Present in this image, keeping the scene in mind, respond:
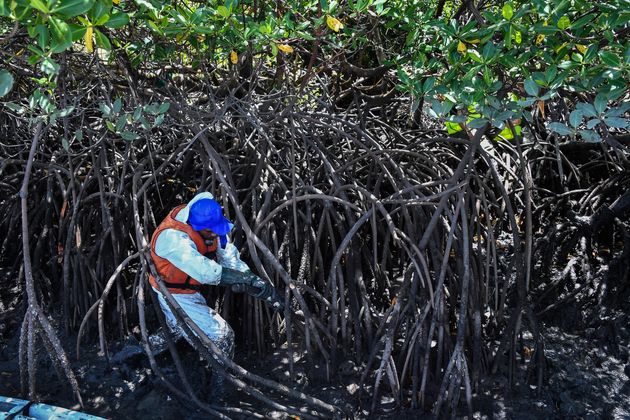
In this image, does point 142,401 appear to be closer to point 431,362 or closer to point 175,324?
point 175,324

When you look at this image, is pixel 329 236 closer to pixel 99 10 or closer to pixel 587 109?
pixel 587 109

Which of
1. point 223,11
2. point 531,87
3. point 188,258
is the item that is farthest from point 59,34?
point 531,87

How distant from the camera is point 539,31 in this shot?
2.95 m

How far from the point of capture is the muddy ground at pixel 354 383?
399 cm

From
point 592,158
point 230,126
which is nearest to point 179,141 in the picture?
point 230,126

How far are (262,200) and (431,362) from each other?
1.49m

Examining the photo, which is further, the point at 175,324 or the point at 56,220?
the point at 56,220

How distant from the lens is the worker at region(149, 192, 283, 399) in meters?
3.75

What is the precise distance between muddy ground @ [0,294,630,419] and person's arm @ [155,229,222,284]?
30.9 inches

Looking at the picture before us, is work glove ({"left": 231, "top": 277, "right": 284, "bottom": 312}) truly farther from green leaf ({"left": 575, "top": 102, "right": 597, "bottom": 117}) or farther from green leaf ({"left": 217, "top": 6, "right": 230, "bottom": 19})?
green leaf ({"left": 575, "top": 102, "right": 597, "bottom": 117})

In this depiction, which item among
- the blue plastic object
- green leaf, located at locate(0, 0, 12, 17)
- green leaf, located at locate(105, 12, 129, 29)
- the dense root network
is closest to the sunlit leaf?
the dense root network

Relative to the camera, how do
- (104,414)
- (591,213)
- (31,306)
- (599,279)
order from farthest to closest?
(591,213) < (599,279) < (104,414) < (31,306)

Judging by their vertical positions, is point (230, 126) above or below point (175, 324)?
above

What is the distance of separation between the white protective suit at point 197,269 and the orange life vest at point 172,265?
0.03m
